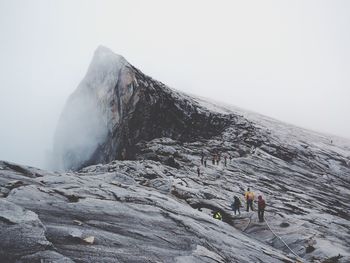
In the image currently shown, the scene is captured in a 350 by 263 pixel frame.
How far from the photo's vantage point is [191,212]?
19297 millimetres

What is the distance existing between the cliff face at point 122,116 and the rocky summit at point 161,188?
0.58 feet

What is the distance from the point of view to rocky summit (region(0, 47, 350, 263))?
39.3ft

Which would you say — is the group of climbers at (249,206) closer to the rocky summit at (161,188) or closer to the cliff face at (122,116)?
the rocky summit at (161,188)

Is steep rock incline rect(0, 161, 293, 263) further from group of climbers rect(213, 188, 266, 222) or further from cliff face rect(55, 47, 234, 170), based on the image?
cliff face rect(55, 47, 234, 170)

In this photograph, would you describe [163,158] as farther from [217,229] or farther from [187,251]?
[187,251]

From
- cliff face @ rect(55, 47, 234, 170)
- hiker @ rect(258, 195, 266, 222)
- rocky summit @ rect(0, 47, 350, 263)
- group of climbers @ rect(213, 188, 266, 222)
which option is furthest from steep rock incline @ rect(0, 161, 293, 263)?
cliff face @ rect(55, 47, 234, 170)

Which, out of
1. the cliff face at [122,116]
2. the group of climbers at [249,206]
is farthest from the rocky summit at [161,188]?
the group of climbers at [249,206]

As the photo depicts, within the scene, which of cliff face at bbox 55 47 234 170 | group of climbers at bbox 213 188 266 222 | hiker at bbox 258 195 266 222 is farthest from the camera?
cliff face at bbox 55 47 234 170

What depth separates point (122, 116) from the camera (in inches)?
1767

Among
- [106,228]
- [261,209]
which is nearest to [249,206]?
[261,209]

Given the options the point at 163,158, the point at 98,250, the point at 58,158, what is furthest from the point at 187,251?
the point at 58,158

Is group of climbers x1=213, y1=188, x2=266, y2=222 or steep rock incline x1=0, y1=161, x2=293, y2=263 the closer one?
steep rock incline x1=0, y1=161, x2=293, y2=263

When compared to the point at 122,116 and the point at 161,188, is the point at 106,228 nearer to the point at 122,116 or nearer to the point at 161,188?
the point at 161,188

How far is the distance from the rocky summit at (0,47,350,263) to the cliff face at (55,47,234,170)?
6.9 inches
